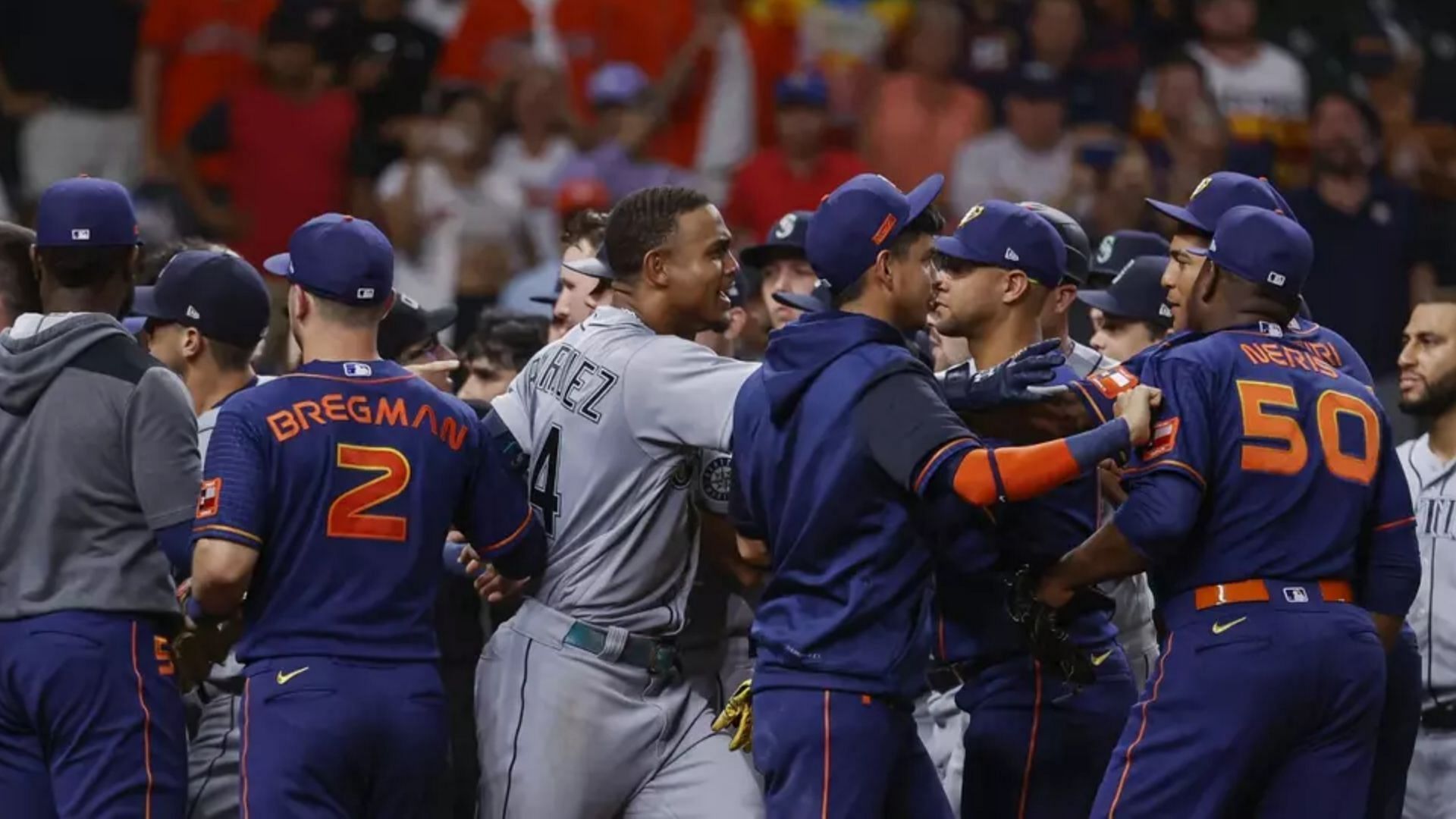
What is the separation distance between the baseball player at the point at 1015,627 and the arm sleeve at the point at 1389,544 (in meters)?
0.67

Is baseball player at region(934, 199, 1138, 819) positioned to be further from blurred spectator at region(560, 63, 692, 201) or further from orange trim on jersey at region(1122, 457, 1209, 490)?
blurred spectator at region(560, 63, 692, 201)

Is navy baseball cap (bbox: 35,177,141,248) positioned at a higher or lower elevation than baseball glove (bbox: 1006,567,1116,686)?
higher

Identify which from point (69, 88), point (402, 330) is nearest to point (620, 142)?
point (69, 88)

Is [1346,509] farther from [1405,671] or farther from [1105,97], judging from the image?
[1105,97]

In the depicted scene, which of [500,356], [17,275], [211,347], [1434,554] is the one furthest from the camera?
[500,356]

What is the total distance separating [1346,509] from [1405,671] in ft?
3.35

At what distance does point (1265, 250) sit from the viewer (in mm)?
5566

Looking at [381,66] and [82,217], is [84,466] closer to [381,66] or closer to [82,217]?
[82,217]

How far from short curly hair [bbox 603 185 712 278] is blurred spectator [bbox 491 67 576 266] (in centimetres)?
610

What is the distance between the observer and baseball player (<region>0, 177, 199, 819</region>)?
18.3 ft

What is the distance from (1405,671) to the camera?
6266 mm

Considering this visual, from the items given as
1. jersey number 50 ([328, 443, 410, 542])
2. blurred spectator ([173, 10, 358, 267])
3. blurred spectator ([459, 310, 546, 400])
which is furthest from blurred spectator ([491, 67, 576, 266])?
jersey number 50 ([328, 443, 410, 542])

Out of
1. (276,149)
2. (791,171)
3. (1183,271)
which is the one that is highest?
(1183,271)

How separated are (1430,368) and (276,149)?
665 cm
